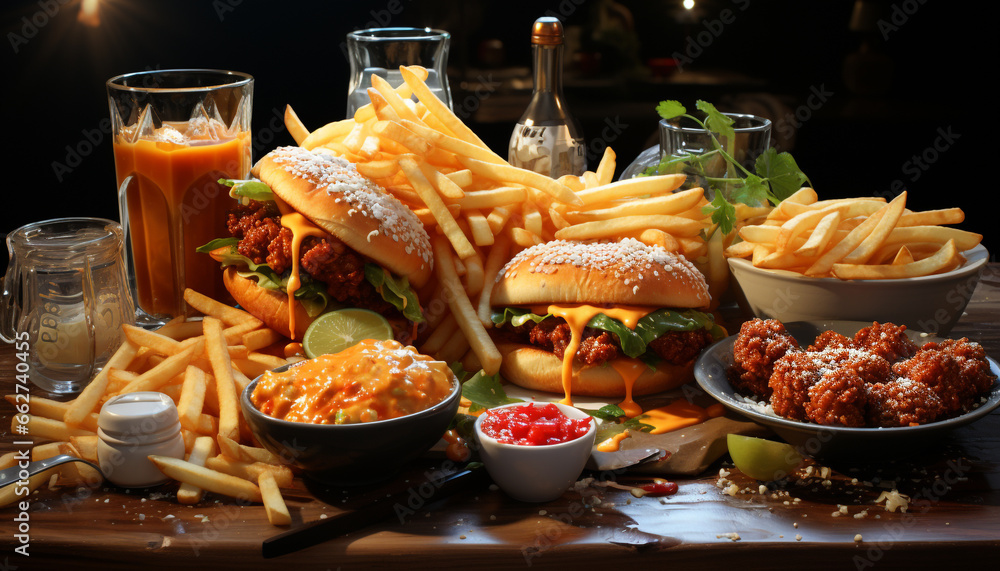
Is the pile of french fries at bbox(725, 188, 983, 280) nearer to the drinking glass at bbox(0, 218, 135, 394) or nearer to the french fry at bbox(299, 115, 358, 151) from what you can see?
the french fry at bbox(299, 115, 358, 151)

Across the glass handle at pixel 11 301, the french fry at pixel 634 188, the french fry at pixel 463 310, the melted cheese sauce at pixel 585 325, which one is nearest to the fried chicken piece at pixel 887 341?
the melted cheese sauce at pixel 585 325

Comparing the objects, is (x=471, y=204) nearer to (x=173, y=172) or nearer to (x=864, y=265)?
(x=173, y=172)

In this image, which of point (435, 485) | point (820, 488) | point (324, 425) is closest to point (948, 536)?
point (820, 488)

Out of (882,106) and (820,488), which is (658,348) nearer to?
(820,488)

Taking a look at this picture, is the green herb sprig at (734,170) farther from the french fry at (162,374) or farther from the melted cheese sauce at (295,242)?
the french fry at (162,374)

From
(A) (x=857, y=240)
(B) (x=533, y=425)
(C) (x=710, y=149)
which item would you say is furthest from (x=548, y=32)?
(B) (x=533, y=425)
